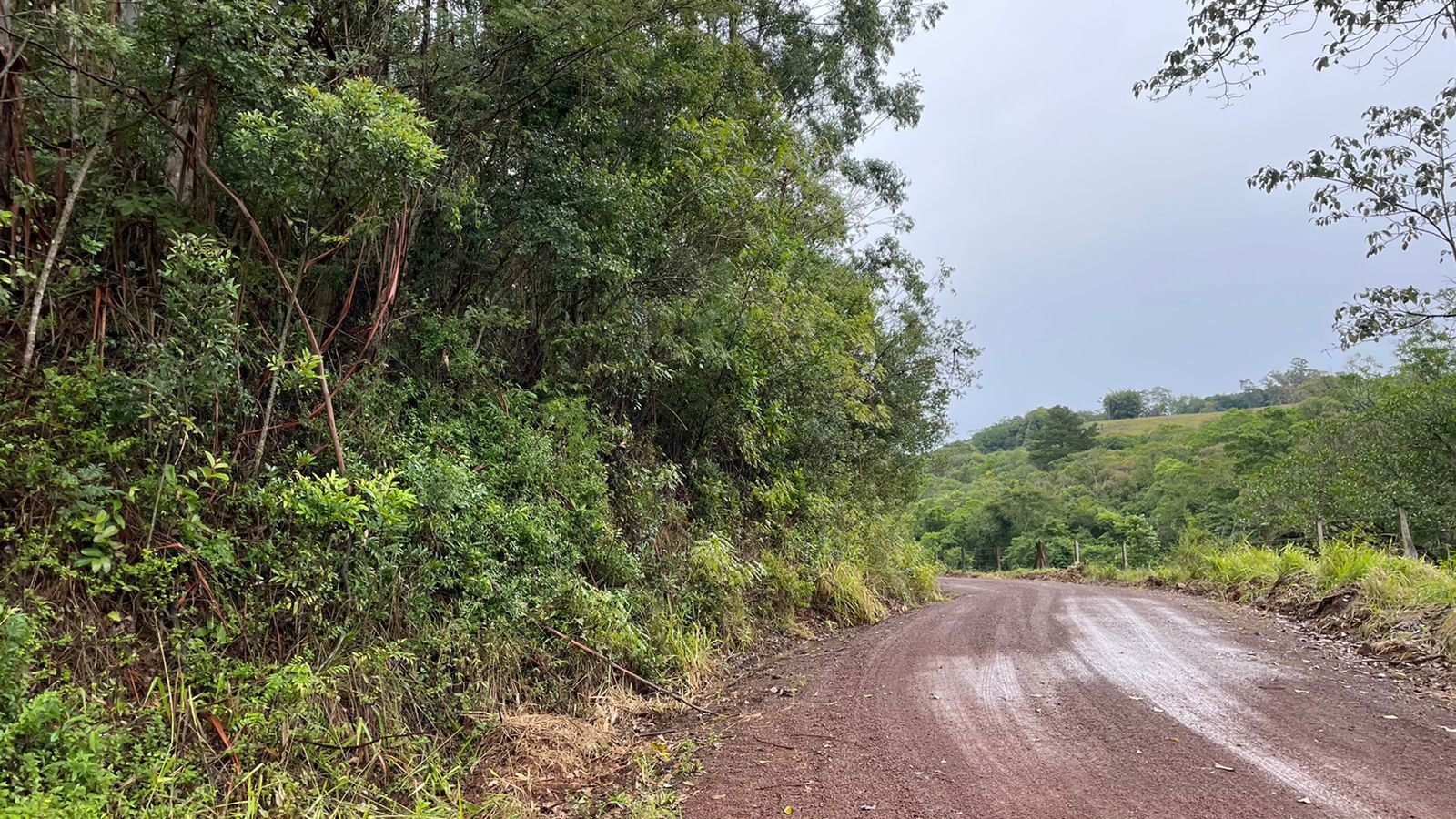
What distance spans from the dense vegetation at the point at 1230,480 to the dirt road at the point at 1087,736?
27.3ft

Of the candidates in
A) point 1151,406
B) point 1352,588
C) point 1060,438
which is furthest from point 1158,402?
point 1352,588

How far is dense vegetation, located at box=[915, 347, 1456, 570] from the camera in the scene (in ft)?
57.0

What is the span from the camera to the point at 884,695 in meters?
5.27

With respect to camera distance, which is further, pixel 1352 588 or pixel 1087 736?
pixel 1352 588

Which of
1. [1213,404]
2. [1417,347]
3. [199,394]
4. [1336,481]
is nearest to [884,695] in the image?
[199,394]

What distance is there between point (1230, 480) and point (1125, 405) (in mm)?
94264

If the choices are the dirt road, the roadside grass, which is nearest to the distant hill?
the roadside grass

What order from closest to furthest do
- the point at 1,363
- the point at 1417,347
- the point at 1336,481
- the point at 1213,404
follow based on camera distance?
the point at 1,363 → the point at 1336,481 → the point at 1417,347 → the point at 1213,404

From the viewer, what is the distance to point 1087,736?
→ 4.10 metres

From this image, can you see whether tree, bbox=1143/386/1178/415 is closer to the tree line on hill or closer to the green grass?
the tree line on hill

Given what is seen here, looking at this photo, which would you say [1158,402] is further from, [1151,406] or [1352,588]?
[1352,588]

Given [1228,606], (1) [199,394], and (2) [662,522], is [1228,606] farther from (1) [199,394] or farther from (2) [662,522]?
(1) [199,394]

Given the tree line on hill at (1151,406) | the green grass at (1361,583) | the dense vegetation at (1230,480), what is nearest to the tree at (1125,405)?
the tree line on hill at (1151,406)

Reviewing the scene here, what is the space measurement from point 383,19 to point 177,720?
198 inches
